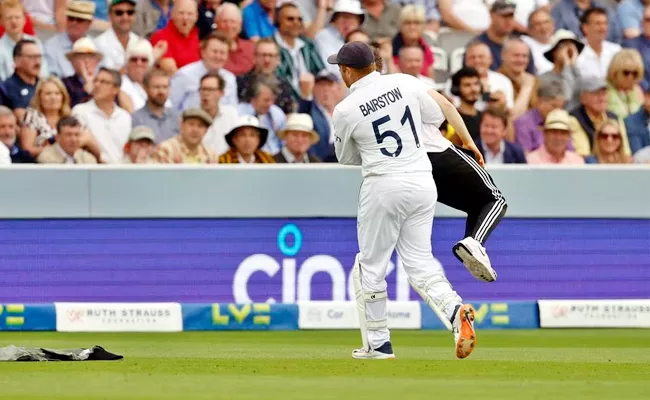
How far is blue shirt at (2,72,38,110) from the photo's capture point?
12625 millimetres

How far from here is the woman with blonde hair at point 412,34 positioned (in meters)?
13.9

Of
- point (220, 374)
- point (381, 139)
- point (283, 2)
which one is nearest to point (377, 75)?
point (381, 139)

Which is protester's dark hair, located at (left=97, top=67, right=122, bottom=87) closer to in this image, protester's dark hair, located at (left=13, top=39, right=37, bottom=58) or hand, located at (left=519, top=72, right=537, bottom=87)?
protester's dark hair, located at (left=13, top=39, right=37, bottom=58)

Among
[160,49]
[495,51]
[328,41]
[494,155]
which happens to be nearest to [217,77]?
[160,49]

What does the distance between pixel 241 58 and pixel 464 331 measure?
633 centimetres

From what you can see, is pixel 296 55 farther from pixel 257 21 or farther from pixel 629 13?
pixel 629 13

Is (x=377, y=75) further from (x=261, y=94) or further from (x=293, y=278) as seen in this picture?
(x=261, y=94)

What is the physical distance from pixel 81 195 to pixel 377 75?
14.8 ft

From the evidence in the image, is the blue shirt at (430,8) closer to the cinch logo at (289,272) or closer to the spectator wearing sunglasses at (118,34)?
the spectator wearing sunglasses at (118,34)

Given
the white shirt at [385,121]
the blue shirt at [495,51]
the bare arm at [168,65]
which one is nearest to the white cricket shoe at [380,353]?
the white shirt at [385,121]

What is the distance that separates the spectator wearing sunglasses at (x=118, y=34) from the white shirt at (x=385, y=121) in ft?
18.6

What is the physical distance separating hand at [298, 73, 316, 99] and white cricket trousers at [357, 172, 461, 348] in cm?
530

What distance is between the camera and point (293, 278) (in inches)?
478

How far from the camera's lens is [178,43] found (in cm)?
1359
